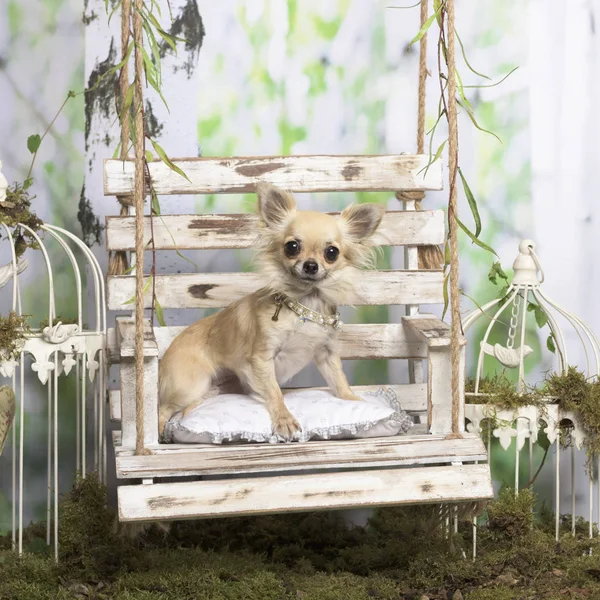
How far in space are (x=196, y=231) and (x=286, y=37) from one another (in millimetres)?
978

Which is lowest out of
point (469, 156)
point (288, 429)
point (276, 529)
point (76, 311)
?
point (276, 529)

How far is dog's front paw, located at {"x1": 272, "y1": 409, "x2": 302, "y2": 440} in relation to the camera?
2.66 metres

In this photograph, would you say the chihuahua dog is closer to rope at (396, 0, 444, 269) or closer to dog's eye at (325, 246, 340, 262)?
dog's eye at (325, 246, 340, 262)

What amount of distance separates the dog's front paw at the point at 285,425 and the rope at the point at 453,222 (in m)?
0.47

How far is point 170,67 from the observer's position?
368 cm

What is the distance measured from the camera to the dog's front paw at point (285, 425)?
2.66 meters

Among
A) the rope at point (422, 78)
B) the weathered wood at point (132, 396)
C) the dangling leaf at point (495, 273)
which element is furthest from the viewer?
the dangling leaf at point (495, 273)

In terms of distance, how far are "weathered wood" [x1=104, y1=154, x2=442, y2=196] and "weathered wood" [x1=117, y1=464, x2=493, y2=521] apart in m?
1.23

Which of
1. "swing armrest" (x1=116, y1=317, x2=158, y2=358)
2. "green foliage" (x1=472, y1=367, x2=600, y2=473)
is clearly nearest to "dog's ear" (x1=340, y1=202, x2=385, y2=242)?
"swing armrest" (x1=116, y1=317, x2=158, y2=358)

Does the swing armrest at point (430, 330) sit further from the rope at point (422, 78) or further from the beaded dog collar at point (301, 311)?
the rope at point (422, 78)

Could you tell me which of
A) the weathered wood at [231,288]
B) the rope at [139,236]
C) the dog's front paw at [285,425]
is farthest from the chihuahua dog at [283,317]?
the rope at [139,236]

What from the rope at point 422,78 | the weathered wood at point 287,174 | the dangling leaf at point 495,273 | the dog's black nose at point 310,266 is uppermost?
the rope at point 422,78

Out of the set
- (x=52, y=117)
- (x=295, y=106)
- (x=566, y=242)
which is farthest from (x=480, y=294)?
(x=52, y=117)

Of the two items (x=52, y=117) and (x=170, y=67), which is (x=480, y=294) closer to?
(x=170, y=67)
